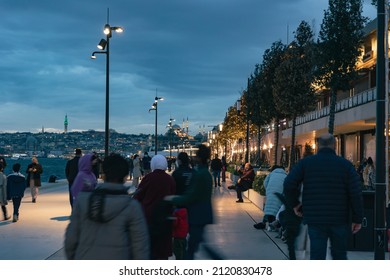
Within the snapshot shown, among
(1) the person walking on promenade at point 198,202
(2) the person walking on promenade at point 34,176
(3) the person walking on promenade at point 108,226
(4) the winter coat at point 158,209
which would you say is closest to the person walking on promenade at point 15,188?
(2) the person walking on promenade at point 34,176

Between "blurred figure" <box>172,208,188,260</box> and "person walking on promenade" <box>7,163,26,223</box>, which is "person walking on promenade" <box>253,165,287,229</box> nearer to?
"blurred figure" <box>172,208,188,260</box>

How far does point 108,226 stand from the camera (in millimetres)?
4316

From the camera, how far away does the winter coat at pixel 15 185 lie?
15.1 metres

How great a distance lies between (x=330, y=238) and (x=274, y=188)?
5.72m

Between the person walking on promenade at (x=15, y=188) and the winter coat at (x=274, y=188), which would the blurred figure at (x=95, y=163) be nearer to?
the person walking on promenade at (x=15, y=188)

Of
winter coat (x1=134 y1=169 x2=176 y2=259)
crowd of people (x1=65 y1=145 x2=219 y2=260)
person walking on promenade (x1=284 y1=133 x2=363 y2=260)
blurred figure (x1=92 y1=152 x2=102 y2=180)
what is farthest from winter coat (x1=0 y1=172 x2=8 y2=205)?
person walking on promenade (x1=284 y1=133 x2=363 y2=260)

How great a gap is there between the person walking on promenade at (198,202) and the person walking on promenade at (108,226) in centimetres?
247

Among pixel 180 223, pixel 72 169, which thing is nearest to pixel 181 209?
pixel 180 223

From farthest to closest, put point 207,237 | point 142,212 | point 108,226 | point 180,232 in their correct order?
point 207,237
point 180,232
point 142,212
point 108,226

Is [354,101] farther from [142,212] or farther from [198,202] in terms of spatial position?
[142,212]

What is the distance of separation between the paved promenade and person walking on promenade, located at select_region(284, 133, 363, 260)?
2.13 m
